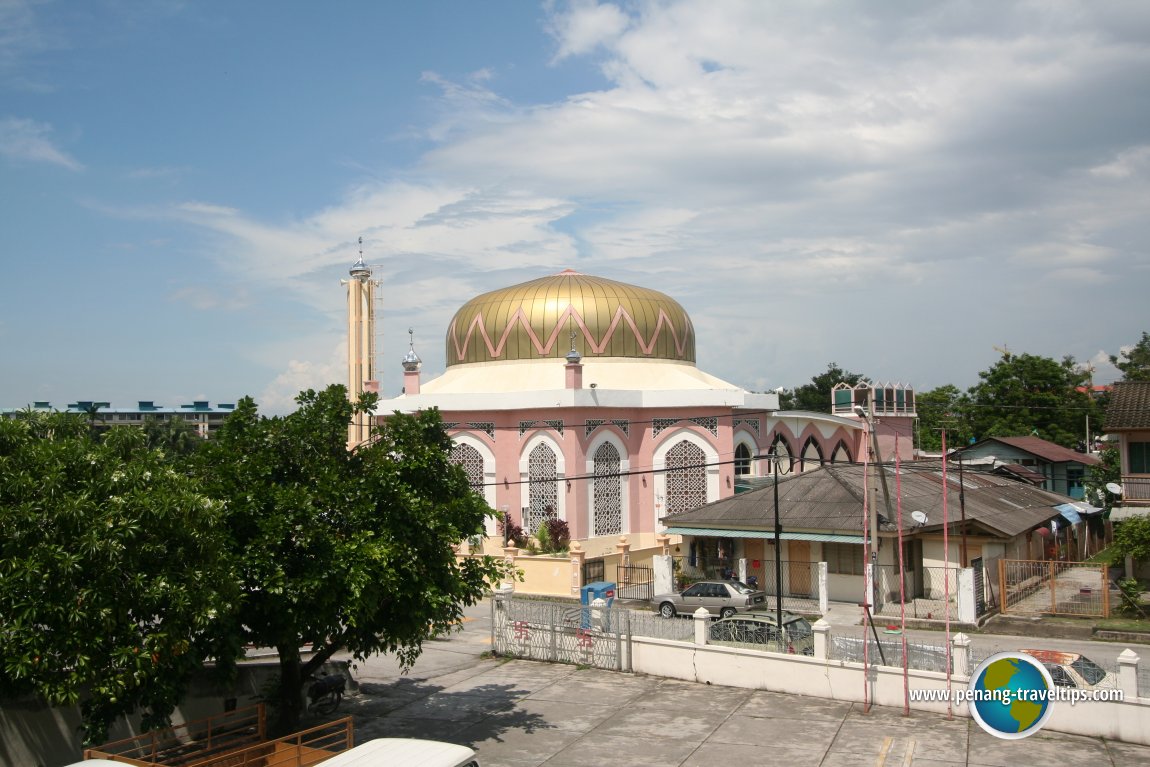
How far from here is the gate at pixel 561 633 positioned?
707 inches

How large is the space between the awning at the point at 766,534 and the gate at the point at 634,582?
1.55 meters

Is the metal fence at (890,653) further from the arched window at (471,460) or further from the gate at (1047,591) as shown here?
the arched window at (471,460)

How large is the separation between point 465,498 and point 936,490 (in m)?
17.4

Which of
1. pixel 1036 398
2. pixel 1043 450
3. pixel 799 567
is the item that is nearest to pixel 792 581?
pixel 799 567

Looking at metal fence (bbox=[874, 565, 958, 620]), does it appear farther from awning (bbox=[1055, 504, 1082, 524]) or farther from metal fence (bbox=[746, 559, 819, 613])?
awning (bbox=[1055, 504, 1082, 524])

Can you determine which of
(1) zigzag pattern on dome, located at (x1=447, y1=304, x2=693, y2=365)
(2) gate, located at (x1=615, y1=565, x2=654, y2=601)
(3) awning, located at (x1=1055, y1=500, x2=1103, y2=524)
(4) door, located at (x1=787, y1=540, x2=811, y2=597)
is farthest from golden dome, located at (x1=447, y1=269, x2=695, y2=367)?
(3) awning, located at (x1=1055, y1=500, x2=1103, y2=524)

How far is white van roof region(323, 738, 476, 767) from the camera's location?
970cm

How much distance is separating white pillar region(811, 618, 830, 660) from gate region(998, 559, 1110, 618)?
7032 mm

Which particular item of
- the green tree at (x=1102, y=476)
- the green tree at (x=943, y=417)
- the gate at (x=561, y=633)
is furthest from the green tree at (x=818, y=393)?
the gate at (x=561, y=633)

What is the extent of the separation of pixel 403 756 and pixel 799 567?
16137 mm

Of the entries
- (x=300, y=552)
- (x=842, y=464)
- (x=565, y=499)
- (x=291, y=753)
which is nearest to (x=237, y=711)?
(x=291, y=753)

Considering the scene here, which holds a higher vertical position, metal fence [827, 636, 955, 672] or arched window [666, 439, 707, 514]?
arched window [666, 439, 707, 514]

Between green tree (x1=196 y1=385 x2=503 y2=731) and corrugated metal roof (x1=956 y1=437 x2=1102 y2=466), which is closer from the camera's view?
green tree (x1=196 y1=385 x2=503 y2=731)

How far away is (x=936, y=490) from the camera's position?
1051 inches
